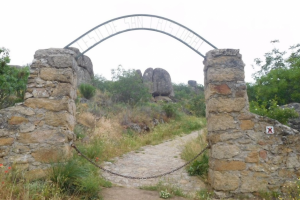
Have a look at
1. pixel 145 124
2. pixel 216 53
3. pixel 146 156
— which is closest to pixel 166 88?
pixel 145 124

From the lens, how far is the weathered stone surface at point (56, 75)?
3.94 meters

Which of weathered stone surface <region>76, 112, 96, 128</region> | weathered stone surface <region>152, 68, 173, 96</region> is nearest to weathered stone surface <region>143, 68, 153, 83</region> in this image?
weathered stone surface <region>152, 68, 173, 96</region>

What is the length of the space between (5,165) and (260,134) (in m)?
4.32

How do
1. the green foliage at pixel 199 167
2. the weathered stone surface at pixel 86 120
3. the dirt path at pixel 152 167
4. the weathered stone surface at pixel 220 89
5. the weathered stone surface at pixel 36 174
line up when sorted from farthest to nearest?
the weathered stone surface at pixel 86 120 < the green foliage at pixel 199 167 < the dirt path at pixel 152 167 < the weathered stone surface at pixel 220 89 < the weathered stone surface at pixel 36 174

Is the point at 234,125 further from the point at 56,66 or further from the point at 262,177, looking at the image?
the point at 56,66

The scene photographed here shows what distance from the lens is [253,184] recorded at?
3777 millimetres

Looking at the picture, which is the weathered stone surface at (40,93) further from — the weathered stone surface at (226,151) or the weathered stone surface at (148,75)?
the weathered stone surface at (148,75)

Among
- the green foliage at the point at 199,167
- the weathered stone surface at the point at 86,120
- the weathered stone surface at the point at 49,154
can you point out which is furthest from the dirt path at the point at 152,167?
the weathered stone surface at the point at 86,120

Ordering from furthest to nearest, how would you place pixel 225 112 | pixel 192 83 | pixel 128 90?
pixel 192 83, pixel 128 90, pixel 225 112

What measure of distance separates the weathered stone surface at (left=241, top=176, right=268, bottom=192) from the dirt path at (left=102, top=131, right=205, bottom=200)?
2.56 ft

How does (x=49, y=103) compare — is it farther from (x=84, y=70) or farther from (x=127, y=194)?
(x=84, y=70)

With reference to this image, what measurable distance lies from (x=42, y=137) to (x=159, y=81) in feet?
59.6

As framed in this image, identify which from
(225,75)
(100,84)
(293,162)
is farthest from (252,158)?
(100,84)

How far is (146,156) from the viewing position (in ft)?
22.5
